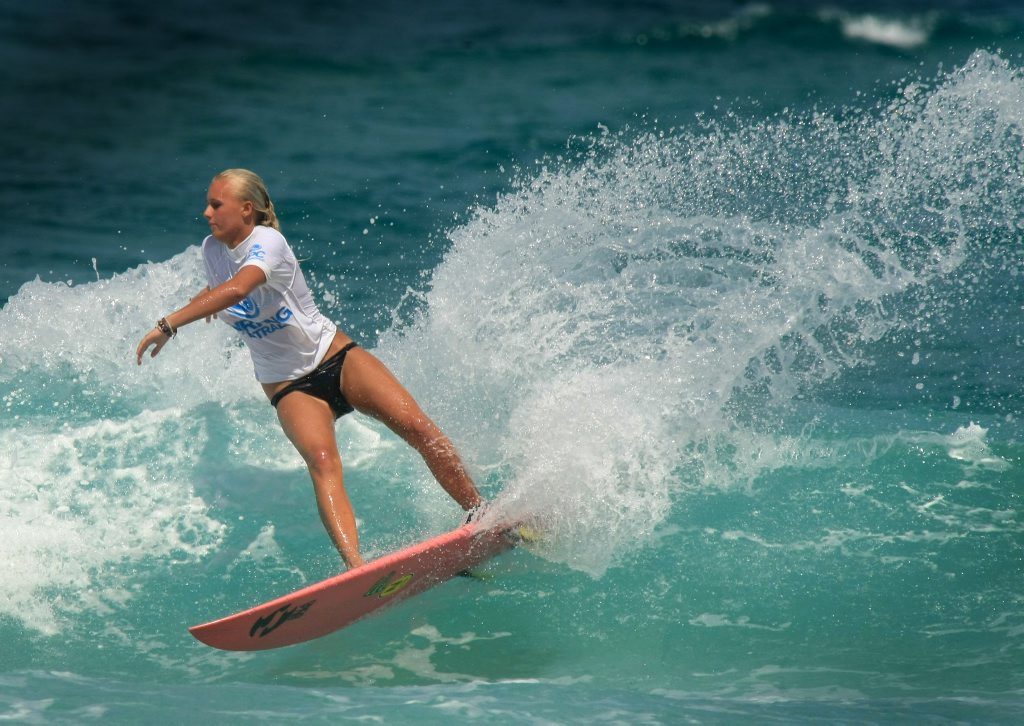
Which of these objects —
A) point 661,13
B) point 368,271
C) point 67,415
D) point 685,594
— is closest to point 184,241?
point 368,271

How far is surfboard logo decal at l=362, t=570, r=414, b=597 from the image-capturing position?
5477mm

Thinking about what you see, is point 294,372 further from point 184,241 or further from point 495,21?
point 495,21

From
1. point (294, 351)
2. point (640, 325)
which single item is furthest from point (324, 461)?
point (640, 325)

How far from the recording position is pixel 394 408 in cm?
576

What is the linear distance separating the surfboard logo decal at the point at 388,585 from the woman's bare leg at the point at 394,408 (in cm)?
52

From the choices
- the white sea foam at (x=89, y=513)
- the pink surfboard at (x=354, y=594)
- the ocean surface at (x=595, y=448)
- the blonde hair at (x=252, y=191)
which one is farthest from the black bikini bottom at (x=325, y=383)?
the white sea foam at (x=89, y=513)

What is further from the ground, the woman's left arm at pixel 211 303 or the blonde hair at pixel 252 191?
the blonde hair at pixel 252 191

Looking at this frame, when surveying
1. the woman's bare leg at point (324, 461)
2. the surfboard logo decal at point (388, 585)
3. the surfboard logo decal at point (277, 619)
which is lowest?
the surfboard logo decal at point (277, 619)

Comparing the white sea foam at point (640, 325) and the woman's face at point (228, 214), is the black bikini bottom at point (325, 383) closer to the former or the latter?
the woman's face at point (228, 214)

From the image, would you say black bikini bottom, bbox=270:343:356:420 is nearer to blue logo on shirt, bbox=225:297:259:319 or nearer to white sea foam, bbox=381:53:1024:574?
blue logo on shirt, bbox=225:297:259:319

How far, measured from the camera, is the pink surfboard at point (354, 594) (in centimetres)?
511

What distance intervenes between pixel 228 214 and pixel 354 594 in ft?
5.83

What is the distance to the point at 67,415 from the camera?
7590 mm

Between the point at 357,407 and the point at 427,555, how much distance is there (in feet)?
2.60
